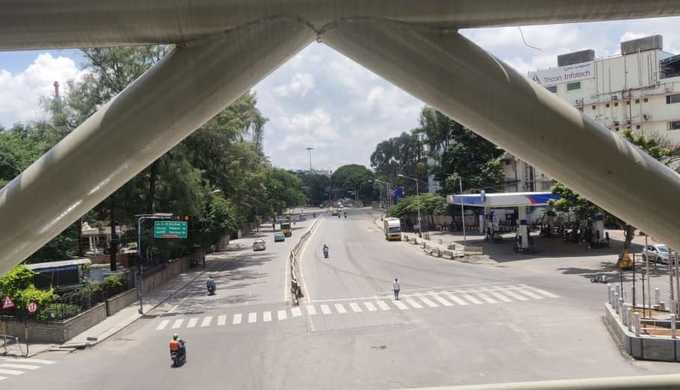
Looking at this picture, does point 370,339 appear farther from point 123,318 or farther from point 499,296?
point 123,318

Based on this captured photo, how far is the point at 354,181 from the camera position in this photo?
158m

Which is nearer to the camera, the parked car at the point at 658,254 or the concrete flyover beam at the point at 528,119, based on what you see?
the concrete flyover beam at the point at 528,119

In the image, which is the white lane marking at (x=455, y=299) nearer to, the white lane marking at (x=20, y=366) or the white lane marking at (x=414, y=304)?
the white lane marking at (x=414, y=304)

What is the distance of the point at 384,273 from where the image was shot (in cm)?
3384

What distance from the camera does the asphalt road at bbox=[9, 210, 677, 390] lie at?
1379cm

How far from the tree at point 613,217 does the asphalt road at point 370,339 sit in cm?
335

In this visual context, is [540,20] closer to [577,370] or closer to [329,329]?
[577,370]

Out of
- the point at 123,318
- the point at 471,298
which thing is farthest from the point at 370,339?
the point at 123,318

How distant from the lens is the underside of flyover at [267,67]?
2578 millimetres

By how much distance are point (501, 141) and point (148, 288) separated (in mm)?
32133

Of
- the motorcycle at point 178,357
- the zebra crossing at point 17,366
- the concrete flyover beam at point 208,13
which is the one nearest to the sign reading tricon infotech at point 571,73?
the motorcycle at point 178,357

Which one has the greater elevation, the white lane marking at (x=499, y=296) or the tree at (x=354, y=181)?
the tree at (x=354, y=181)

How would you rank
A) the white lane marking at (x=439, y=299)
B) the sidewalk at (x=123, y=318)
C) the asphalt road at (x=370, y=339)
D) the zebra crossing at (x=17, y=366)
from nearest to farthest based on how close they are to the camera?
the asphalt road at (x=370, y=339)
the zebra crossing at (x=17, y=366)
the sidewalk at (x=123, y=318)
the white lane marking at (x=439, y=299)

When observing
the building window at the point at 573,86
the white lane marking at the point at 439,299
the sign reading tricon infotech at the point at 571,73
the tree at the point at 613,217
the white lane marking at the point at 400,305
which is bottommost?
the white lane marking at the point at 400,305
